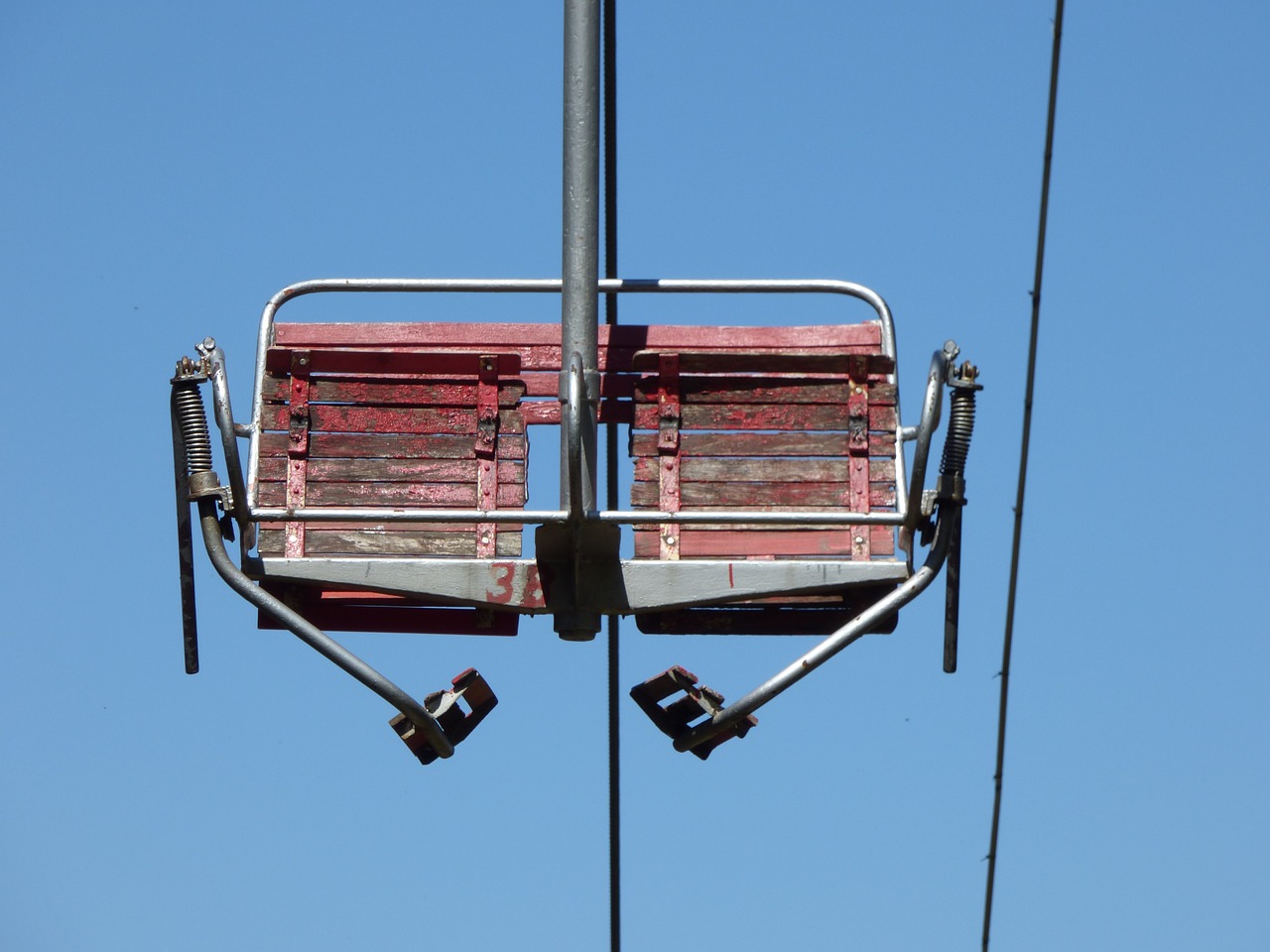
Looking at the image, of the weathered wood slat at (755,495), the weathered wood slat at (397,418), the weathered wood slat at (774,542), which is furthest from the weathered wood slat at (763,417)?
the weathered wood slat at (397,418)

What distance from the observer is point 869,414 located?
994 cm

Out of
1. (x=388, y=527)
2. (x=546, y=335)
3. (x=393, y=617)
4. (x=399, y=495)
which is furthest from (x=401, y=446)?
(x=546, y=335)

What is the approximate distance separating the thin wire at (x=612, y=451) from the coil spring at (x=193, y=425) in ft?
6.75

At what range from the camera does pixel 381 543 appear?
383 inches

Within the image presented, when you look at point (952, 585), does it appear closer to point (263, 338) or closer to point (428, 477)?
point (428, 477)

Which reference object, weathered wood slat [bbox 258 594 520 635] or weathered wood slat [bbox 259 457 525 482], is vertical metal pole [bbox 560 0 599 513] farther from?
weathered wood slat [bbox 258 594 520 635]

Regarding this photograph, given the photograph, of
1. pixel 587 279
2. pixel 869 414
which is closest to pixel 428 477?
pixel 587 279

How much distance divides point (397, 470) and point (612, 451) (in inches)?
55.2

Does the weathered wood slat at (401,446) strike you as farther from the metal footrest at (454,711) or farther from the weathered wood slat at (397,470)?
the metal footrest at (454,711)

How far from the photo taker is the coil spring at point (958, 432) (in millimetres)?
9055

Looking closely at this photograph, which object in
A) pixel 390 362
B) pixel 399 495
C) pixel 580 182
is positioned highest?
pixel 580 182

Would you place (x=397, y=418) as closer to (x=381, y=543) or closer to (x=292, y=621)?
(x=381, y=543)

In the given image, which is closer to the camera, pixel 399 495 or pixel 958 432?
pixel 958 432

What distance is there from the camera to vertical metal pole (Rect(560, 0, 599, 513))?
9.34m
